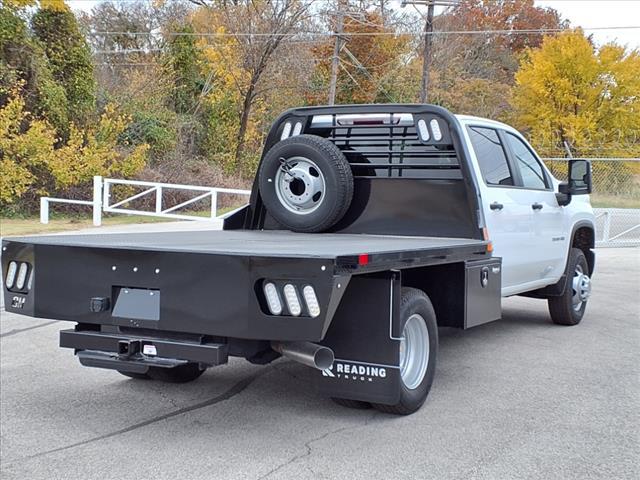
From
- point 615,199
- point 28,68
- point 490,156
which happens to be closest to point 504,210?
point 490,156

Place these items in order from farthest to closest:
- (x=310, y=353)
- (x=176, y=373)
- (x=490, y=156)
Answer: (x=490, y=156) → (x=176, y=373) → (x=310, y=353)

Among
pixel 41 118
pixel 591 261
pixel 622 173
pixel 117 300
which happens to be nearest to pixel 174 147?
pixel 41 118

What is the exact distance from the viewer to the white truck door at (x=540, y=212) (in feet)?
24.9

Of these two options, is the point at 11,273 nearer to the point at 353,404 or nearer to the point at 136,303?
the point at 136,303

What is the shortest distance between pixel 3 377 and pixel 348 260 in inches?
137

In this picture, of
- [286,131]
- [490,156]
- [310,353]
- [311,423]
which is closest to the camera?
[310,353]

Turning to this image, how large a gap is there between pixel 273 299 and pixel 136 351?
103 centimetres

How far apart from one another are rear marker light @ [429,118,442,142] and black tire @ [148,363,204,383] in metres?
2.70

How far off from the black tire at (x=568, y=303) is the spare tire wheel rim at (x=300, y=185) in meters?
3.35

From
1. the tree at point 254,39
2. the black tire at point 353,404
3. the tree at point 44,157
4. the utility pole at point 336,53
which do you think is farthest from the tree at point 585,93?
the black tire at point 353,404

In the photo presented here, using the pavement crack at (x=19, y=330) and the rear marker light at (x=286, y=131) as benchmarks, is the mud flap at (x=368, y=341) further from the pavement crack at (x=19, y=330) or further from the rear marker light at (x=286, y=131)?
the pavement crack at (x=19, y=330)

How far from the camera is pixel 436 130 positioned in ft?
21.6

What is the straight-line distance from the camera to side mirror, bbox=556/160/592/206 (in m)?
8.03

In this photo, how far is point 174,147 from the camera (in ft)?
96.6
